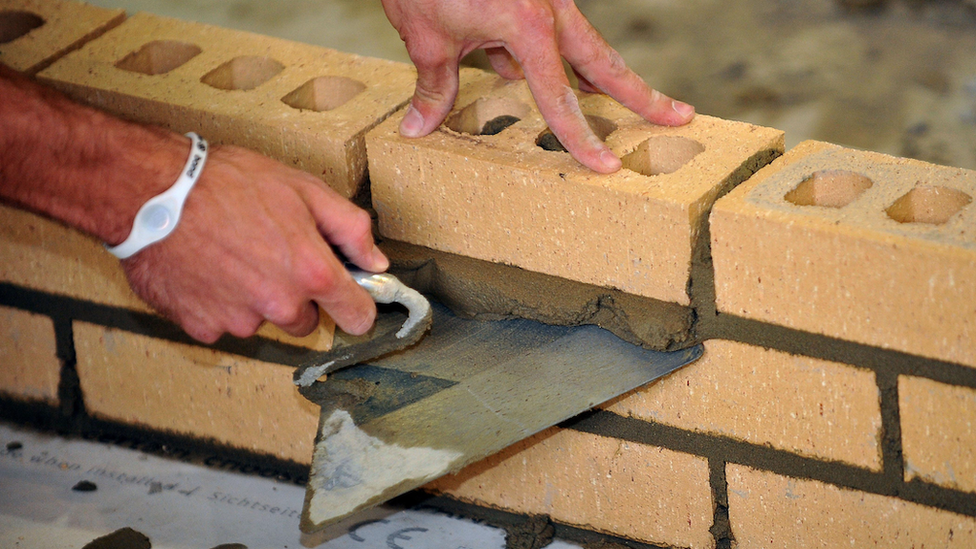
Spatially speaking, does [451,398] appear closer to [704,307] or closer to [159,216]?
[704,307]

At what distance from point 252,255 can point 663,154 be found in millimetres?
814

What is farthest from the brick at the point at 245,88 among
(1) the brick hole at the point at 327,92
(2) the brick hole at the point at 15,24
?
(2) the brick hole at the point at 15,24

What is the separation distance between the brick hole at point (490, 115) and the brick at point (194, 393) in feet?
2.12

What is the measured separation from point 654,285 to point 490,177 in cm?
35

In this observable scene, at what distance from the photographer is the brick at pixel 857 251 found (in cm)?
162

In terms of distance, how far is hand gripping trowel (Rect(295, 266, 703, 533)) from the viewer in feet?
5.85

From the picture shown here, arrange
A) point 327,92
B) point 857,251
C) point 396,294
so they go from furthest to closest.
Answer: point 327,92 < point 396,294 < point 857,251

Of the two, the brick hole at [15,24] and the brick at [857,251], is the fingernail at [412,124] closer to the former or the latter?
the brick at [857,251]

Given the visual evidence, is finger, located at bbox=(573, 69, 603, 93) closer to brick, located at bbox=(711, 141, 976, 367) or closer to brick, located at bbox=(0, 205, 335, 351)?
brick, located at bbox=(711, 141, 976, 367)

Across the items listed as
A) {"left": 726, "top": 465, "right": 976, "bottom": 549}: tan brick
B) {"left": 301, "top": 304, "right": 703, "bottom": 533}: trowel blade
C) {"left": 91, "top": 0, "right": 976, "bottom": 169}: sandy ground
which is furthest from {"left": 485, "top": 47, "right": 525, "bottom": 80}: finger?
{"left": 91, "top": 0, "right": 976, "bottom": 169}: sandy ground

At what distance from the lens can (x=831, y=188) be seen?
1.87 meters

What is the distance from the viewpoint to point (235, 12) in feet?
15.4

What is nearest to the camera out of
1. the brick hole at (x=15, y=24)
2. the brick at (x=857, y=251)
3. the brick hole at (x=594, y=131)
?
the brick at (x=857, y=251)

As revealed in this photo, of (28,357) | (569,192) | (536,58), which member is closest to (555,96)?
(536,58)
